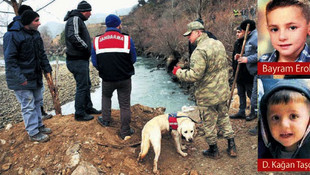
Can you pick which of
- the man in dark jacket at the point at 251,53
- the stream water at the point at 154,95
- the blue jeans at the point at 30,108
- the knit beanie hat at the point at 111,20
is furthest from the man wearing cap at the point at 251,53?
the stream water at the point at 154,95

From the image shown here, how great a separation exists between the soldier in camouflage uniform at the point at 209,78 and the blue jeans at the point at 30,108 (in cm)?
260

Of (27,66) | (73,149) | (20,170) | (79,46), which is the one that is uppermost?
(79,46)

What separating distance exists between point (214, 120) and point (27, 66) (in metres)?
3.44

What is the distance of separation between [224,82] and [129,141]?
2109 millimetres

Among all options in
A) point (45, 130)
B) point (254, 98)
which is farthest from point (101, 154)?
point (254, 98)

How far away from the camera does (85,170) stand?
308 cm

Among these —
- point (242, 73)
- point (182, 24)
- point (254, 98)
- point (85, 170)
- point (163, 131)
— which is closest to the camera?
point (85, 170)

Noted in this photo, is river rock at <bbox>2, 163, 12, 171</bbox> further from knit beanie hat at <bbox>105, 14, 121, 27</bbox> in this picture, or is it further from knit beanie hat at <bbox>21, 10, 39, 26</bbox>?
knit beanie hat at <bbox>105, 14, 121, 27</bbox>

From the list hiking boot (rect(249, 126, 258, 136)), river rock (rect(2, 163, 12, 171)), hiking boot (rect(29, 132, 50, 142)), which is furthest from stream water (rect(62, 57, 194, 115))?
river rock (rect(2, 163, 12, 171))

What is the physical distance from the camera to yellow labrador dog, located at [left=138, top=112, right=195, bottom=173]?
10.8 ft

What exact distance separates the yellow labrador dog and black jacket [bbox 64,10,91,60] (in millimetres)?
1964

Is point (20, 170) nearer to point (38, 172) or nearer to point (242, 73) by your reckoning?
point (38, 172)

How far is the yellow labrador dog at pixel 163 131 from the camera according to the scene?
3277mm

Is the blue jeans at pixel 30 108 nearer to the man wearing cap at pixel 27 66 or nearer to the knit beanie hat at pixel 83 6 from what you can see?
the man wearing cap at pixel 27 66
